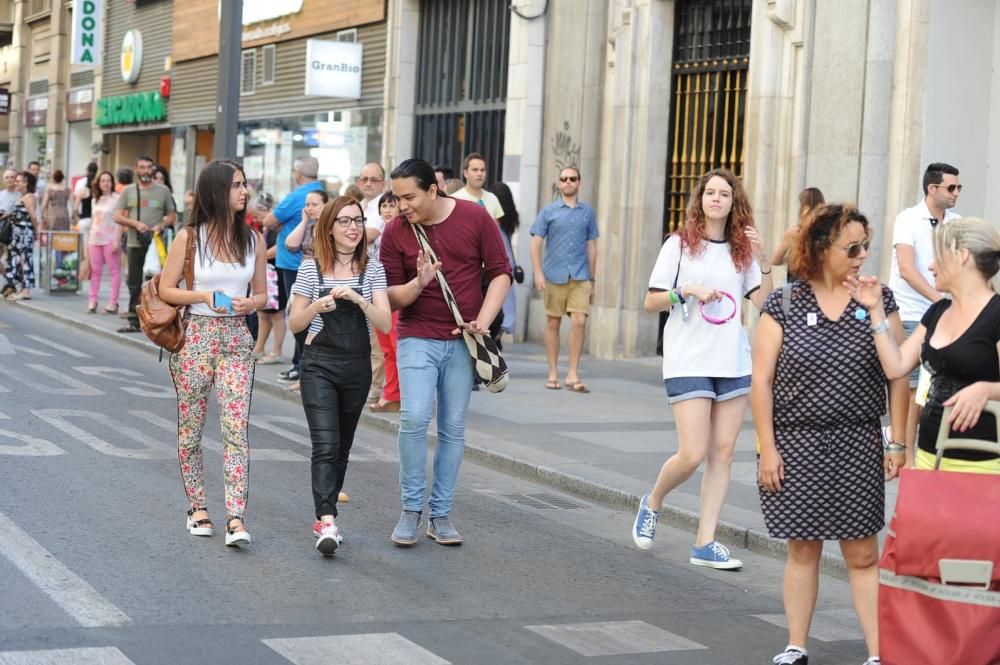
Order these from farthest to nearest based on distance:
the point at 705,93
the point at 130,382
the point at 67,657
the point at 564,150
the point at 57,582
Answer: the point at 564,150, the point at 705,93, the point at 130,382, the point at 57,582, the point at 67,657

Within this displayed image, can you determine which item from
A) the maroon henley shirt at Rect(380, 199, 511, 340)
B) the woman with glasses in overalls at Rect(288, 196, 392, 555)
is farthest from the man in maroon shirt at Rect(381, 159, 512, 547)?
the woman with glasses in overalls at Rect(288, 196, 392, 555)

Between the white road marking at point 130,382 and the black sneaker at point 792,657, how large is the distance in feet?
24.7

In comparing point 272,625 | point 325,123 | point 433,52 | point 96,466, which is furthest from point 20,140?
point 272,625

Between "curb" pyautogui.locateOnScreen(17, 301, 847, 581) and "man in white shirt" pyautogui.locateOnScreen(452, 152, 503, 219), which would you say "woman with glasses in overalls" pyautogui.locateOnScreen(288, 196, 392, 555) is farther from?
"man in white shirt" pyautogui.locateOnScreen(452, 152, 503, 219)

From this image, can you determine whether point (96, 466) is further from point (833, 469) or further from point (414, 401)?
point (833, 469)

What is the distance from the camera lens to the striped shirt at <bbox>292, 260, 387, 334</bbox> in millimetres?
7395

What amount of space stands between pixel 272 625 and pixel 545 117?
13854 mm

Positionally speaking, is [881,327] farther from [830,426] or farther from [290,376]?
[290,376]

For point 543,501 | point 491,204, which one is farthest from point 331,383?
point 491,204

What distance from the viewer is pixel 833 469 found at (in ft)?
18.3

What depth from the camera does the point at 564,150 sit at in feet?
61.3

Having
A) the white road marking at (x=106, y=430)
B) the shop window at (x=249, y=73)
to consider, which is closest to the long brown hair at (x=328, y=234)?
the white road marking at (x=106, y=430)

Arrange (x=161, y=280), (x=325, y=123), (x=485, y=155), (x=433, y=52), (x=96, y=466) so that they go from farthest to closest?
(x=325, y=123), (x=433, y=52), (x=485, y=155), (x=96, y=466), (x=161, y=280)

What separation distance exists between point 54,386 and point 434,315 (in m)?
6.19
